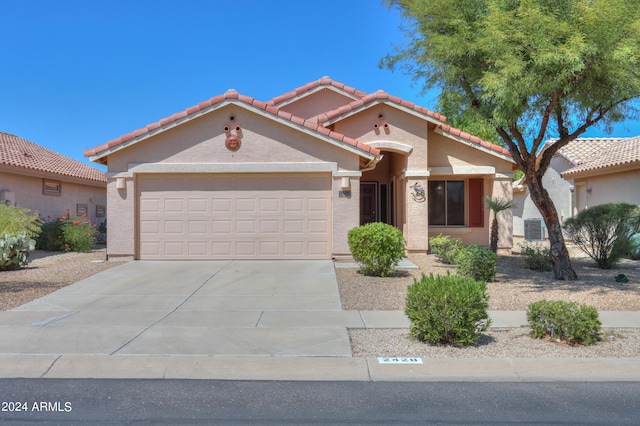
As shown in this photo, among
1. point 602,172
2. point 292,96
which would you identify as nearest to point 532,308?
point 292,96

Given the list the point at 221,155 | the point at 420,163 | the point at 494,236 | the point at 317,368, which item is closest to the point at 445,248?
the point at 494,236

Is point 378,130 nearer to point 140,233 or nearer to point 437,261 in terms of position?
point 437,261

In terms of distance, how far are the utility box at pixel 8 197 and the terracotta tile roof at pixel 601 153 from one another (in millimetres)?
21926

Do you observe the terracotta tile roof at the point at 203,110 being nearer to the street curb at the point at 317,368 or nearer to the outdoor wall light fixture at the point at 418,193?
the outdoor wall light fixture at the point at 418,193

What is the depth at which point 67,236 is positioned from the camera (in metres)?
18.0

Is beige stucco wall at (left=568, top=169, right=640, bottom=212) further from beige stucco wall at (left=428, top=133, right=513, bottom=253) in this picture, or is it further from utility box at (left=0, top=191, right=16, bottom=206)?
utility box at (left=0, top=191, right=16, bottom=206)

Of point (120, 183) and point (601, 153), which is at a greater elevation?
point (601, 153)

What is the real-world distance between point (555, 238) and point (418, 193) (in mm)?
5030

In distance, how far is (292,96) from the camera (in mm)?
18297

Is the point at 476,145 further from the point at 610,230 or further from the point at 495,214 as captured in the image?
the point at 610,230

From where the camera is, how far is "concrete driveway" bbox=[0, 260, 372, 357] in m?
6.49

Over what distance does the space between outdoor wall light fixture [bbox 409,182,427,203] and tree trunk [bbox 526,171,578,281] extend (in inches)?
171

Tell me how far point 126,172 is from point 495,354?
11.1 metres

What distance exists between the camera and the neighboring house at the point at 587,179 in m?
18.4
